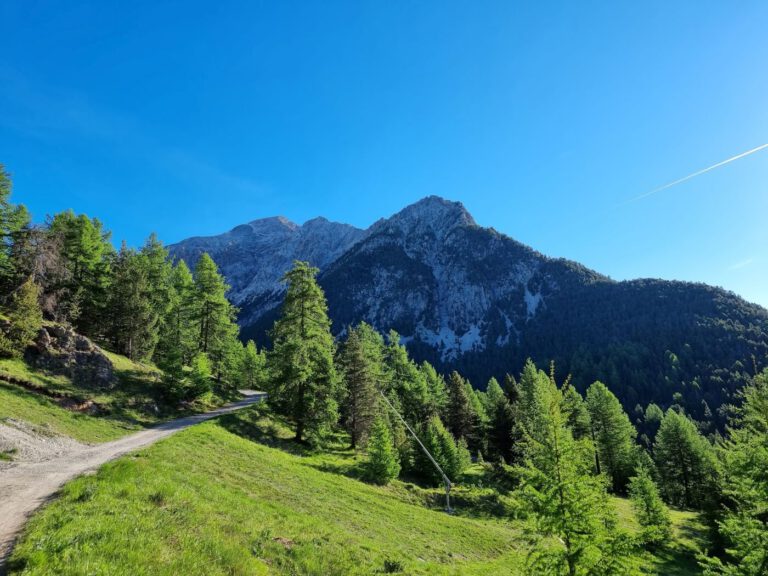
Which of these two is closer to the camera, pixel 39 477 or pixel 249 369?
pixel 39 477

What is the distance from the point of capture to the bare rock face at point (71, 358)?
99.2 feet

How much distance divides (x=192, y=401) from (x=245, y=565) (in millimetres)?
31977

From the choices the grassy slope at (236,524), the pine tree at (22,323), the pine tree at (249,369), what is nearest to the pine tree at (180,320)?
the pine tree at (22,323)

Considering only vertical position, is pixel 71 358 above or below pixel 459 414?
above

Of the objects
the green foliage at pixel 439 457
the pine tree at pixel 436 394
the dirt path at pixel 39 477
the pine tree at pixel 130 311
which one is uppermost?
the pine tree at pixel 130 311

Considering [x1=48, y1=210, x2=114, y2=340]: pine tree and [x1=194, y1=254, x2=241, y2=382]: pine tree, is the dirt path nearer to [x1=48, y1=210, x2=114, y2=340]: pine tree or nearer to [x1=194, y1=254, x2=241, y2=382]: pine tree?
[x1=194, y1=254, x2=241, y2=382]: pine tree

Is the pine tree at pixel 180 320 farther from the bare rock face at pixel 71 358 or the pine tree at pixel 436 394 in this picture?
the pine tree at pixel 436 394

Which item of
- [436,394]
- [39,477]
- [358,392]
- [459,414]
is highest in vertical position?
[358,392]

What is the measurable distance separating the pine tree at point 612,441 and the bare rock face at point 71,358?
67.7 meters

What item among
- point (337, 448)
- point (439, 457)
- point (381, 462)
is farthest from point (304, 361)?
point (439, 457)

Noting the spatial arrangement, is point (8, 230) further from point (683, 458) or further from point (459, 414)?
point (683, 458)

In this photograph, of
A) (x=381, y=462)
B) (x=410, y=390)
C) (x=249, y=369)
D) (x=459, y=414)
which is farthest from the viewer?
(x=249, y=369)

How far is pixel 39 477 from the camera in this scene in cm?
1553

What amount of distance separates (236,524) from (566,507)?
436 inches
